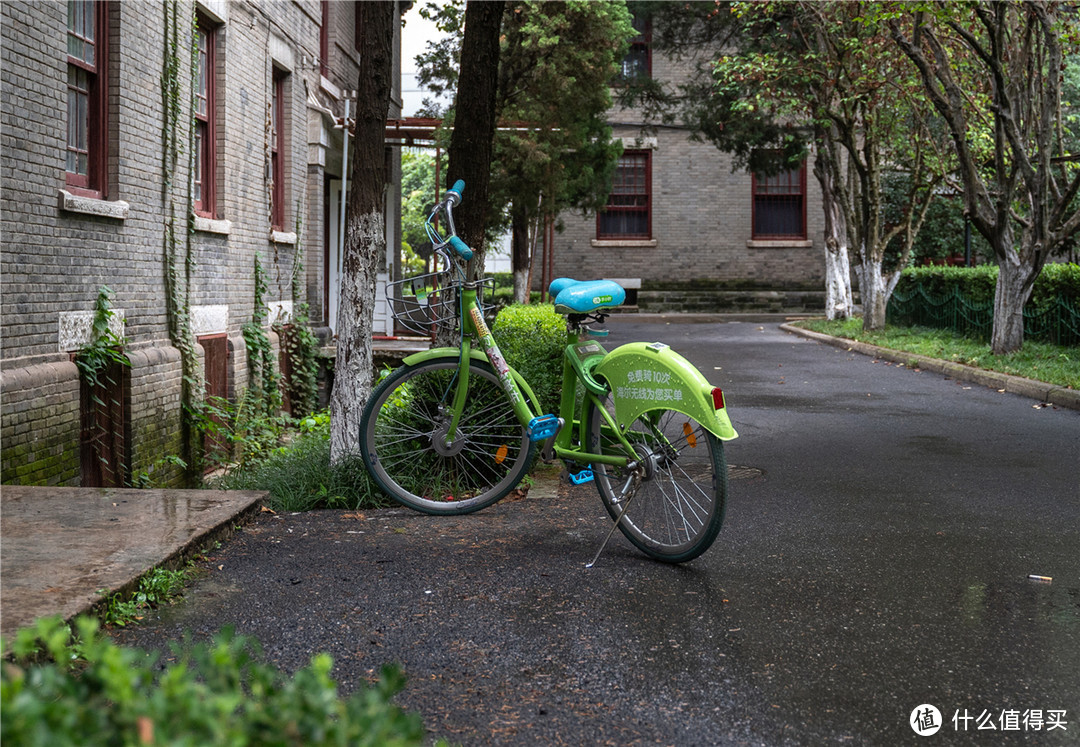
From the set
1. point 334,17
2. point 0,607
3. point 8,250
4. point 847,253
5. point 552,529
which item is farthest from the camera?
point 847,253

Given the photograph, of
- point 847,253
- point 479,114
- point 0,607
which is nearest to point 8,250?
point 479,114

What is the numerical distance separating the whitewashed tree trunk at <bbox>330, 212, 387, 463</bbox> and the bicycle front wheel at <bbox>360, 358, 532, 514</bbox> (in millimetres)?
665

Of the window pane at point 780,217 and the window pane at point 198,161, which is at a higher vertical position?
the window pane at point 780,217

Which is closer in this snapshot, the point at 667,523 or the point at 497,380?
the point at 667,523

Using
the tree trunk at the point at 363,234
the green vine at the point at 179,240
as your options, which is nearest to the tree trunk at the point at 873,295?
the green vine at the point at 179,240

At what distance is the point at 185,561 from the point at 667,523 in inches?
88.8

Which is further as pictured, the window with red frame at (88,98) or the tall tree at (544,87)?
the tall tree at (544,87)

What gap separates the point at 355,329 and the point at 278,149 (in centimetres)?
822

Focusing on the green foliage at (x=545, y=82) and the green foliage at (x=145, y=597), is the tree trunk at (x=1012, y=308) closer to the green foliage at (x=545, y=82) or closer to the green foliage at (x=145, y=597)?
the green foliage at (x=545, y=82)

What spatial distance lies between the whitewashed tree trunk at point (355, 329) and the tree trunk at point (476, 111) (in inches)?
30.7

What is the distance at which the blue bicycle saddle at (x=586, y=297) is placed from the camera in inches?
210

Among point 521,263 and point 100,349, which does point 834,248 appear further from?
point 100,349

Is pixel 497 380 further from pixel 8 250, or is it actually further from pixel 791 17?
pixel 791 17

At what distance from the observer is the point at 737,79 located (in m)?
22.2
